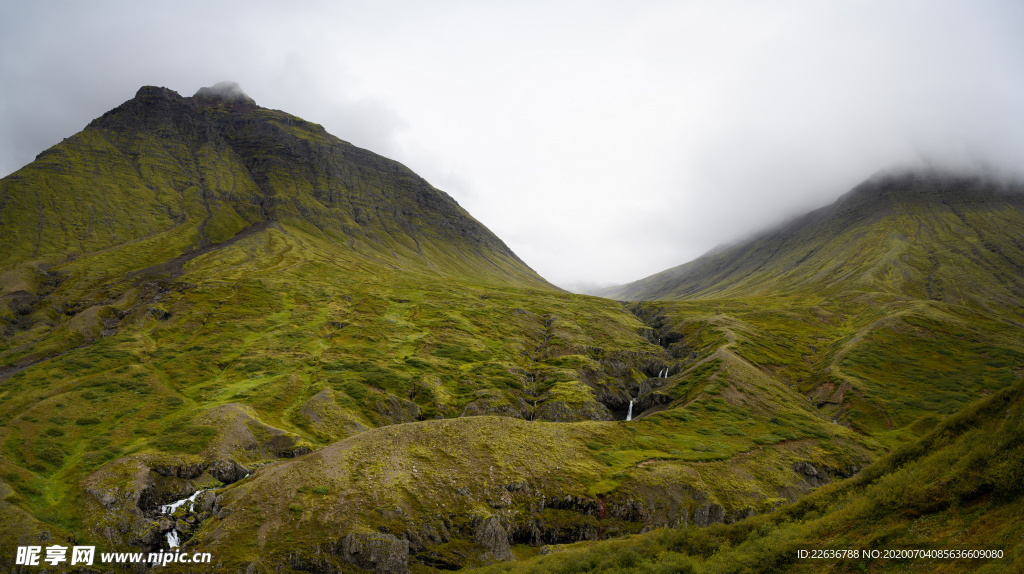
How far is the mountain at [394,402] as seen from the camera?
50.1 metres

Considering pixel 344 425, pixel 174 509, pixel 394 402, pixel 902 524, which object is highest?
pixel 394 402

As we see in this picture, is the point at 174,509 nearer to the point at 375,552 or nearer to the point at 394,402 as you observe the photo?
the point at 375,552

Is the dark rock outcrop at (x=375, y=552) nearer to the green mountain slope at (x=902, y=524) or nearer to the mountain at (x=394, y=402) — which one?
the mountain at (x=394, y=402)

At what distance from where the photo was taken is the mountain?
50.1 metres

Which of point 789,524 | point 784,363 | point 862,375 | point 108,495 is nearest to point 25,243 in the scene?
point 108,495

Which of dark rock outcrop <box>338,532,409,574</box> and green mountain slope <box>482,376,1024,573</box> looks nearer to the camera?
green mountain slope <box>482,376,1024,573</box>

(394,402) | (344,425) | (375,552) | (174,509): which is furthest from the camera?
(394,402)

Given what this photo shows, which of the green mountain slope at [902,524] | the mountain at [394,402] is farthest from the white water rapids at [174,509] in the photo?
the green mountain slope at [902,524]

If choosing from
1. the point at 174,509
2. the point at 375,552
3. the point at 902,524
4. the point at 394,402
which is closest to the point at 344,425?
the point at 394,402

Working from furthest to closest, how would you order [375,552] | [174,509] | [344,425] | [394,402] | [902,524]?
[394,402] → [344,425] → [174,509] → [375,552] → [902,524]

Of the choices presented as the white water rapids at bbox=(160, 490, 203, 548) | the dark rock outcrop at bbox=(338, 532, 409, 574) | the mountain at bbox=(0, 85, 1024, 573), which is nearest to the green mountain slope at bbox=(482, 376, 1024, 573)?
the mountain at bbox=(0, 85, 1024, 573)

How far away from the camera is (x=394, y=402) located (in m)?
88.1

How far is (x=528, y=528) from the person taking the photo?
53.4 metres

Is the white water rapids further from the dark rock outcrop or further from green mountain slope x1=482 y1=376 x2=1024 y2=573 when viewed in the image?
green mountain slope x1=482 y1=376 x2=1024 y2=573
